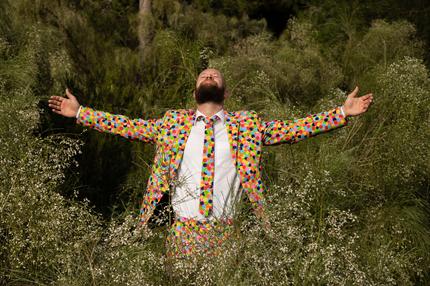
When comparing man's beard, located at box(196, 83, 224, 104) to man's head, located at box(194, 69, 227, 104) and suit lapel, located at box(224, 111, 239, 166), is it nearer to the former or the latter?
man's head, located at box(194, 69, 227, 104)

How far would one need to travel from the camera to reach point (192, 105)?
4.84 meters

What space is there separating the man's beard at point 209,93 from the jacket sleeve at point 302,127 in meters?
0.33

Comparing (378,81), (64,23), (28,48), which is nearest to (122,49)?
(64,23)

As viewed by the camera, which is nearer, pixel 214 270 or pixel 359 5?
pixel 214 270

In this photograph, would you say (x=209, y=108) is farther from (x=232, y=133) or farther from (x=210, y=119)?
(x=232, y=133)

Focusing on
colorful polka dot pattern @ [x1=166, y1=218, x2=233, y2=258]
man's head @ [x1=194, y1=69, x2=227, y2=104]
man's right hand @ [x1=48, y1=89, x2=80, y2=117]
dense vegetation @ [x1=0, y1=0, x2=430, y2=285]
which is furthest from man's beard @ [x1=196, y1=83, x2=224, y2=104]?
colorful polka dot pattern @ [x1=166, y1=218, x2=233, y2=258]

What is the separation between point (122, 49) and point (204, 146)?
9.86 ft

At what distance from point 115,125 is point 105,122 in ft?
0.20

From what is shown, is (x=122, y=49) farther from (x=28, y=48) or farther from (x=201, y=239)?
(x=201, y=239)

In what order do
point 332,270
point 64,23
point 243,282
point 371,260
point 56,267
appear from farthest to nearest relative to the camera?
point 64,23 → point 371,260 → point 56,267 → point 332,270 → point 243,282

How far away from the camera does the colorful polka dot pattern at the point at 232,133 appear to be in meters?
3.34

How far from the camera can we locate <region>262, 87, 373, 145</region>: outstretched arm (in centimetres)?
333

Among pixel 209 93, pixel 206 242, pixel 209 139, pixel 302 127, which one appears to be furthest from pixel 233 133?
pixel 206 242

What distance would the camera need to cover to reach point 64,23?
5930mm
